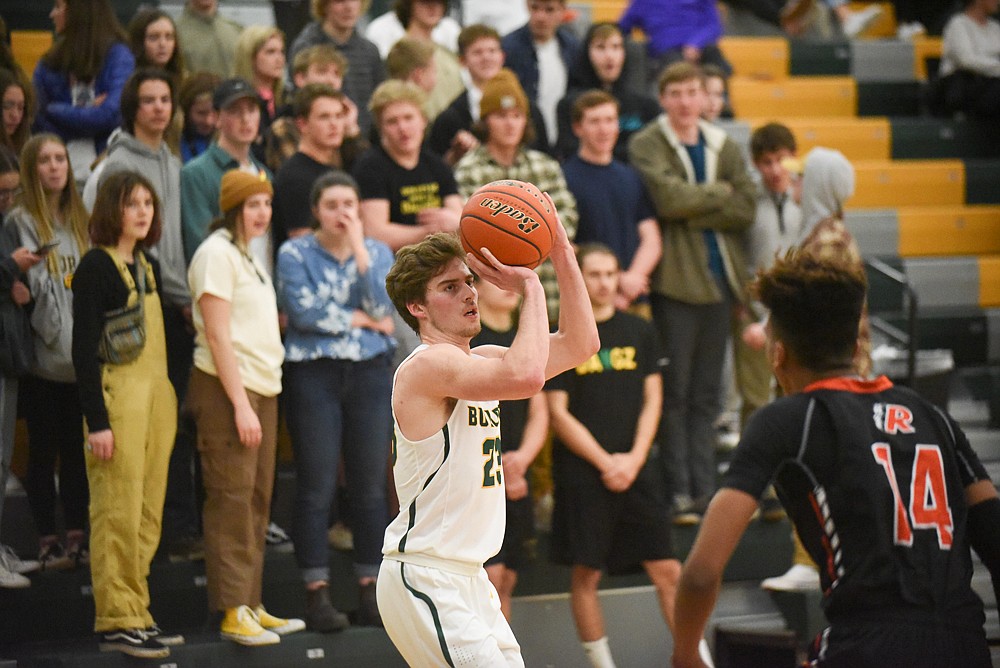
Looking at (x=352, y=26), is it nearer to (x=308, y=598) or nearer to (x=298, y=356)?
(x=298, y=356)

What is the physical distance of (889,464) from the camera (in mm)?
3102

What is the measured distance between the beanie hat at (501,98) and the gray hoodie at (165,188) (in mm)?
1575

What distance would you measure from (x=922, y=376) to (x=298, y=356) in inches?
148

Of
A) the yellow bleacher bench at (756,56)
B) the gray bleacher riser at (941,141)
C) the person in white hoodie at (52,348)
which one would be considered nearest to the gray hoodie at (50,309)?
the person in white hoodie at (52,348)

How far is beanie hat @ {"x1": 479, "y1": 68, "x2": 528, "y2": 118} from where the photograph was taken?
6.78 metres

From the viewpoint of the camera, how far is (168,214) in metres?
6.32

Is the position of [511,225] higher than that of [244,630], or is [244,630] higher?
[511,225]

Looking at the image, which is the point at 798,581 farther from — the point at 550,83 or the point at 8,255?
the point at 8,255

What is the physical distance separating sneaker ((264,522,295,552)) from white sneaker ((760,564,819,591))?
2372 mm

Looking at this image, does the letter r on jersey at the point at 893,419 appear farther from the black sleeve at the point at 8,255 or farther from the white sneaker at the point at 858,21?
the white sneaker at the point at 858,21

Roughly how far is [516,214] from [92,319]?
2.53 metres

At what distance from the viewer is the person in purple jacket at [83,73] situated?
694 cm

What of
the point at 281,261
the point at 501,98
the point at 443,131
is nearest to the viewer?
the point at 281,261

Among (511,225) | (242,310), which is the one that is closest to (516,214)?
(511,225)
